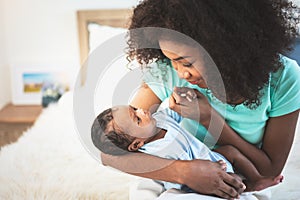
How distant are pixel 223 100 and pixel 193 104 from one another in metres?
0.06

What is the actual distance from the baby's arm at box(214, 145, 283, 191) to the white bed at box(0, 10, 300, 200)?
52mm

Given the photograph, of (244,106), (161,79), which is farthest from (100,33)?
(244,106)

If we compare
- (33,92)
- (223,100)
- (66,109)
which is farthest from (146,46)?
(33,92)

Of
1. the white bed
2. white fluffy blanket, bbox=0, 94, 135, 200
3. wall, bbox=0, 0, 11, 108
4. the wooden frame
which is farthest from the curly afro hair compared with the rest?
wall, bbox=0, 0, 11, 108

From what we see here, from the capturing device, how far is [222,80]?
2.64 ft

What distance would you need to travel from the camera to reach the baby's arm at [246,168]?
88 centimetres

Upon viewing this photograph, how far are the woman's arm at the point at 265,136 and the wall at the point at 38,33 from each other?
3.66 feet

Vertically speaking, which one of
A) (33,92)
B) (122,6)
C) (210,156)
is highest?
(122,6)

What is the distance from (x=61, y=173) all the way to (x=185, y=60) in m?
0.47

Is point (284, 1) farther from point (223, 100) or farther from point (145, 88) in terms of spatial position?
point (145, 88)

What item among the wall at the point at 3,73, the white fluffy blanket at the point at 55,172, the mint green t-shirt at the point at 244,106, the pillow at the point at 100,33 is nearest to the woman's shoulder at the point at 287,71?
the mint green t-shirt at the point at 244,106

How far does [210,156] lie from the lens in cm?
86

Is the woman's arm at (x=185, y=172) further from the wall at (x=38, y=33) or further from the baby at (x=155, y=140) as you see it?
the wall at (x=38, y=33)

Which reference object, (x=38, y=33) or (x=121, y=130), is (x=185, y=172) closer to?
(x=121, y=130)
